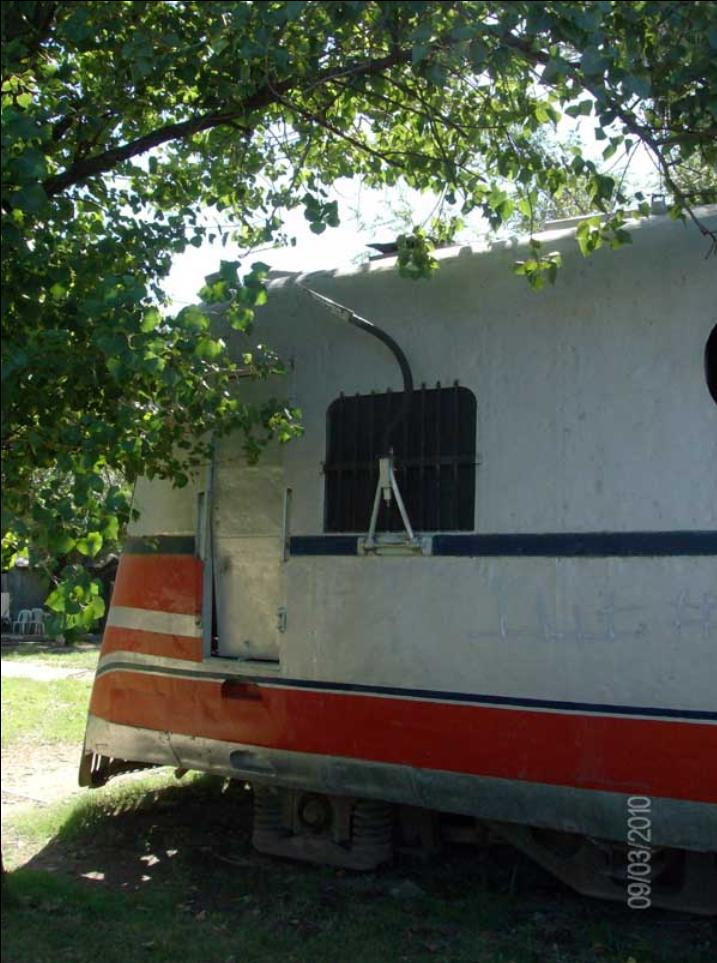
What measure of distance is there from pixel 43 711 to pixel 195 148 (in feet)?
25.1

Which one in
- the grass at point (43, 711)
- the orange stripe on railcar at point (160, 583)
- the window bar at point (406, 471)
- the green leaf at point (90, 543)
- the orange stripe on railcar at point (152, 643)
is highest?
the window bar at point (406, 471)

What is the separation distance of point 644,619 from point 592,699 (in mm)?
434

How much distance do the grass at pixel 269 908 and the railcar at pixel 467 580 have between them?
0.71 ft

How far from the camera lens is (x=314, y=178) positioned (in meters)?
6.72

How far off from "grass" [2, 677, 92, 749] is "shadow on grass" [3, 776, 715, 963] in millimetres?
3786

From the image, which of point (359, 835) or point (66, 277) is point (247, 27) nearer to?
point (66, 277)

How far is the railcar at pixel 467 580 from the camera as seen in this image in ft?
16.2

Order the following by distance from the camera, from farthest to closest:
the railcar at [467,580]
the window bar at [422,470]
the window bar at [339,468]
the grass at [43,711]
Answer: the grass at [43,711], the window bar at [339,468], the window bar at [422,470], the railcar at [467,580]

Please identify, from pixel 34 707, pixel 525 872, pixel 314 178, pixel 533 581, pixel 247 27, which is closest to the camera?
pixel 247 27

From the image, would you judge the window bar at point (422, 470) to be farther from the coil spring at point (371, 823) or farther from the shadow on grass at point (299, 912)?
the shadow on grass at point (299, 912)

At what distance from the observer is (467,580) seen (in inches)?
213

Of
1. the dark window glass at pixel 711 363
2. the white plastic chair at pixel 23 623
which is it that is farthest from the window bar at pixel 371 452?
the white plastic chair at pixel 23 623

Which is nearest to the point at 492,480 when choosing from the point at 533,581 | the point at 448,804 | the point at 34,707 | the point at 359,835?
the point at 533,581

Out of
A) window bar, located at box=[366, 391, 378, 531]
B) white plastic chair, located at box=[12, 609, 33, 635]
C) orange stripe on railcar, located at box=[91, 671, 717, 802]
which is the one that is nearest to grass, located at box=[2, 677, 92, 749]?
orange stripe on railcar, located at box=[91, 671, 717, 802]
